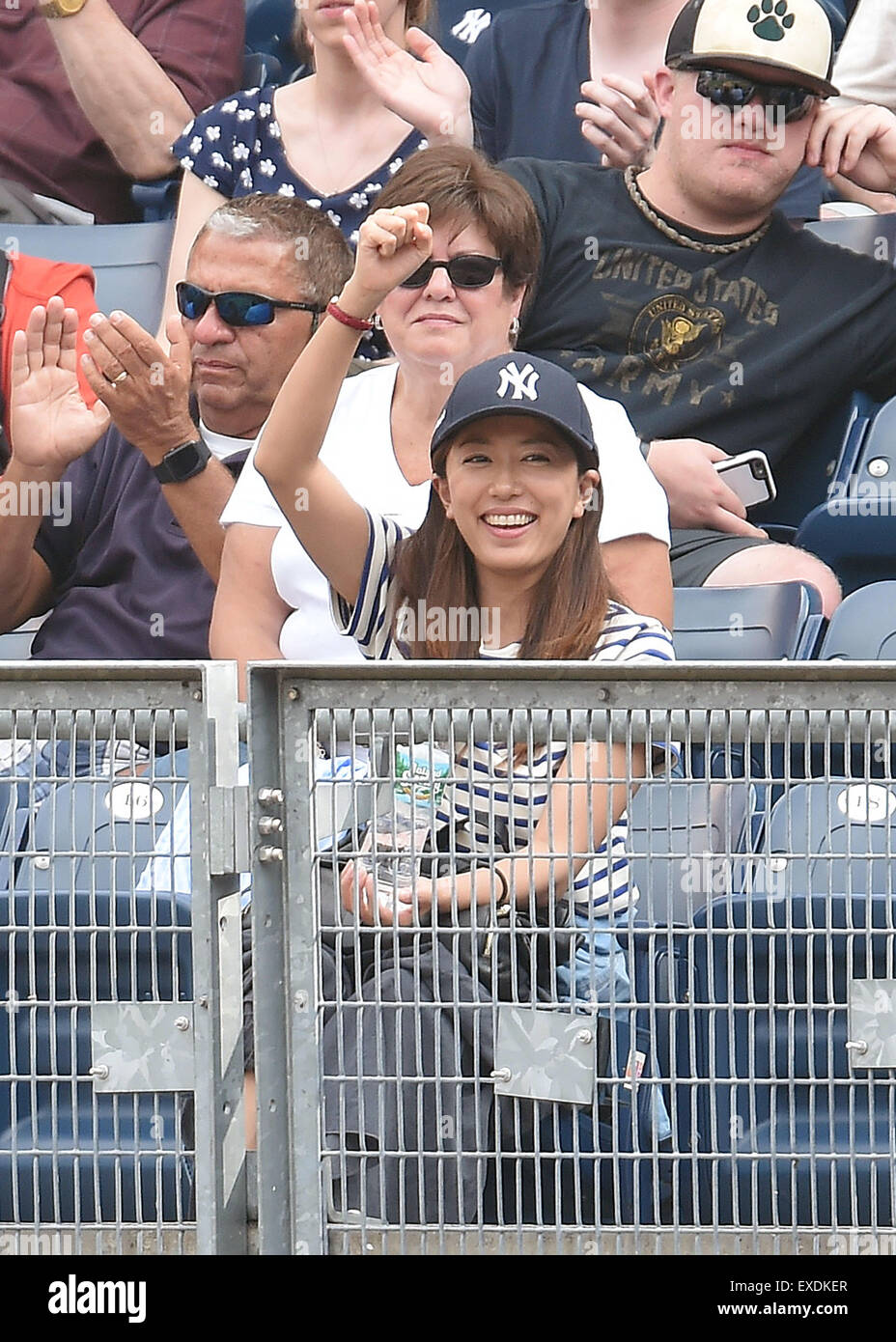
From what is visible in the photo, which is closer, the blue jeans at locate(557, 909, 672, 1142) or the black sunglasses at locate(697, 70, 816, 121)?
the blue jeans at locate(557, 909, 672, 1142)

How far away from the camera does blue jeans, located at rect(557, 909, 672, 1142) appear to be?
173 centimetres

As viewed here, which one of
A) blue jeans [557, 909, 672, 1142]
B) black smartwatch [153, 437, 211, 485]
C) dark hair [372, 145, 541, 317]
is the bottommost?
blue jeans [557, 909, 672, 1142]

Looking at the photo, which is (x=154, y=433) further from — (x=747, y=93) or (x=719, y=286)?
(x=747, y=93)

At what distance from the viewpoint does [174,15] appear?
141 inches

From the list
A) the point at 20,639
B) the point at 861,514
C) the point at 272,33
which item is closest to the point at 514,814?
the point at 861,514

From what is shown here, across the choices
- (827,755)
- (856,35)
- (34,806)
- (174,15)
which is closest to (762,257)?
(856,35)

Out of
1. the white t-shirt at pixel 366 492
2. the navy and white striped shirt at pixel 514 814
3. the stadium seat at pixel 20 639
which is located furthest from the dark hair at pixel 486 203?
the navy and white striped shirt at pixel 514 814

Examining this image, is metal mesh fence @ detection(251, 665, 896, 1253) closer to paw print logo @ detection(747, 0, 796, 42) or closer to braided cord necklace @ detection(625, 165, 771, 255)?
braided cord necklace @ detection(625, 165, 771, 255)

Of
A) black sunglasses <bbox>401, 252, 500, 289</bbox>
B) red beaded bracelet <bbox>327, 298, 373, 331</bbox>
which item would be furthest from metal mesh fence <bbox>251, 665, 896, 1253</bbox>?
black sunglasses <bbox>401, 252, 500, 289</bbox>

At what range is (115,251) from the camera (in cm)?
362

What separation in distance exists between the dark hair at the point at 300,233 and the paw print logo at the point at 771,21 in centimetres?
100

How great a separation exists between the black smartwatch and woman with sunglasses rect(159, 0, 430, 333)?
0.29 metres

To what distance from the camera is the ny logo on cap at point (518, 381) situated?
330 cm

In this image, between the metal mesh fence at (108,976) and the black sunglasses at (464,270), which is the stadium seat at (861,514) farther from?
the metal mesh fence at (108,976)
